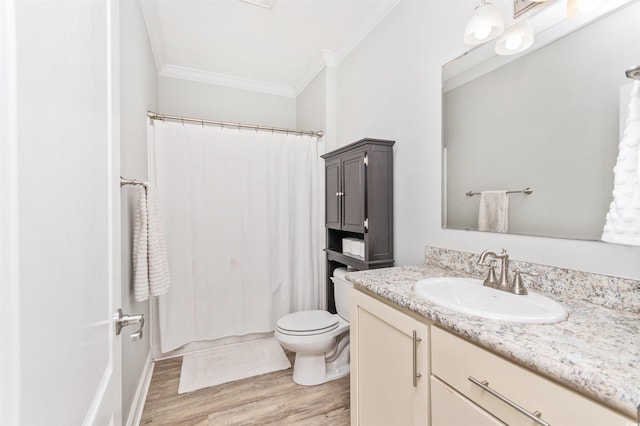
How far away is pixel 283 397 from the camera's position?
1827 mm

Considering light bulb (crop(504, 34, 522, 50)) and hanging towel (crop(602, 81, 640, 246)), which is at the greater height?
light bulb (crop(504, 34, 522, 50))

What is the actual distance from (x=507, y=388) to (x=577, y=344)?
187mm

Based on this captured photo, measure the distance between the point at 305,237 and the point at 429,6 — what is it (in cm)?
191

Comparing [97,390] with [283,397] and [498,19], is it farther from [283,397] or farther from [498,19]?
[498,19]

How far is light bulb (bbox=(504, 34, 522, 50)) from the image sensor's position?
3.89 feet

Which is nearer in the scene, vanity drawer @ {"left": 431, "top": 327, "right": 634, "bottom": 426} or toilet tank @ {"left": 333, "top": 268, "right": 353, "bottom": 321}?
vanity drawer @ {"left": 431, "top": 327, "right": 634, "bottom": 426}

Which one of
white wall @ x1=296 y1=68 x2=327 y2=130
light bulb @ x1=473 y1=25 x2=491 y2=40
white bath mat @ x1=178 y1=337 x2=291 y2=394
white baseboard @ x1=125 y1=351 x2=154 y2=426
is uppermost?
white wall @ x1=296 y1=68 x2=327 y2=130

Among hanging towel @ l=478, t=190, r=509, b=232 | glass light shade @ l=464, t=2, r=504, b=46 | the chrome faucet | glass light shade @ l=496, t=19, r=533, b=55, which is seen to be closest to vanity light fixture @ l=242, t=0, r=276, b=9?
glass light shade @ l=464, t=2, r=504, b=46

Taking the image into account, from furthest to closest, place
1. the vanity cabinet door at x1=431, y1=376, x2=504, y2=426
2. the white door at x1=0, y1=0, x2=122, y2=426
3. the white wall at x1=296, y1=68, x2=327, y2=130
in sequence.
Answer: the white wall at x1=296, y1=68, x2=327, y2=130, the vanity cabinet door at x1=431, y1=376, x2=504, y2=426, the white door at x1=0, y1=0, x2=122, y2=426

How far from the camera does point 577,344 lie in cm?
67

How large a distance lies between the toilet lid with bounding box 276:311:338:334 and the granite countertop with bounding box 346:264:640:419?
1.03 metres

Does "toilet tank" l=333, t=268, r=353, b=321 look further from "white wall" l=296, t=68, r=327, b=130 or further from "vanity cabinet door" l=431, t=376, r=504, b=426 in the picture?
"white wall" l=296, t=68, r=327, b=130

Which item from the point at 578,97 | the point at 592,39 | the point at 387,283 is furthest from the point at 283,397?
the point at 592,39

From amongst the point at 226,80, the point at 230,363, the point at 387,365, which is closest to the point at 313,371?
the point at 230,363
